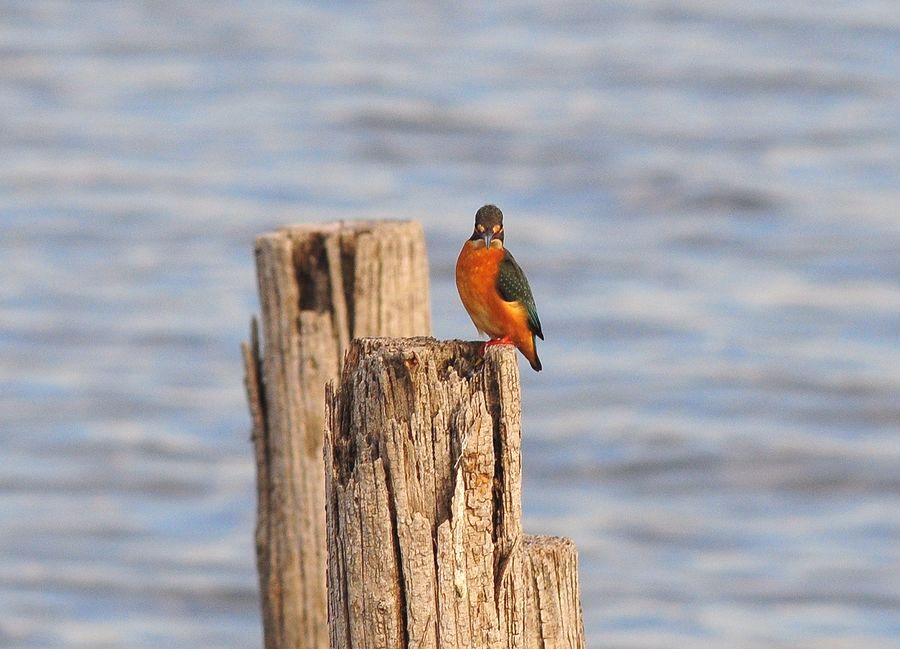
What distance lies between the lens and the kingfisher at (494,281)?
5.06m

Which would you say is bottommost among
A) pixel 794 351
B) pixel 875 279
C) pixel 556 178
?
Answer: pixel 794 351

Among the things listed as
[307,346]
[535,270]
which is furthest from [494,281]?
[535,270]

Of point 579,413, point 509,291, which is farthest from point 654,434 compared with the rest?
point 509,291

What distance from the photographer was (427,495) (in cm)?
375

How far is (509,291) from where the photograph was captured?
5.04 metres

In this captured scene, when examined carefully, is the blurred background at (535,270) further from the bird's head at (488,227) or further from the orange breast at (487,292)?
the bird's head at (488,227)

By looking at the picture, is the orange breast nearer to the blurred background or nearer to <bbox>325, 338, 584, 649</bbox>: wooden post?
<bbox>325, 338, 584, 649</bbox>: wooden post

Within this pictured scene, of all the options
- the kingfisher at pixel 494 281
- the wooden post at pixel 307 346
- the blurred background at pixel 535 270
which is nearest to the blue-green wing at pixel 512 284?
the kingfisher at pixel 494 281

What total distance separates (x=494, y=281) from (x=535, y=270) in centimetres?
1307

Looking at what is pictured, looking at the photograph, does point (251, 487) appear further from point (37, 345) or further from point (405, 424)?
point (405, 424)

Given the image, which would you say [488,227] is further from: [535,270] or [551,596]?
[535,270]

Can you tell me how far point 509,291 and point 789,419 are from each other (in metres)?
10.3

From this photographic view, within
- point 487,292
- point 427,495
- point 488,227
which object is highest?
point 488,227

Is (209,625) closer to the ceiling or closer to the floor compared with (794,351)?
closer to the floor
